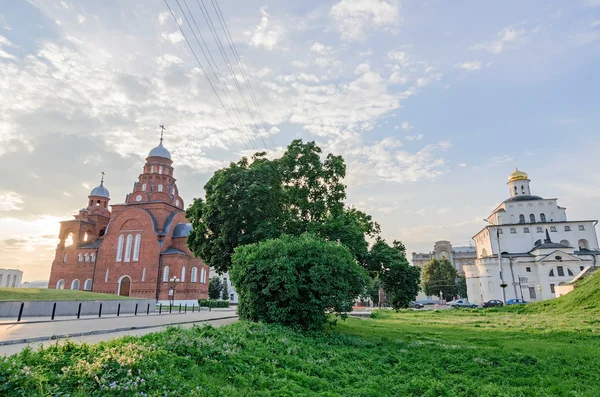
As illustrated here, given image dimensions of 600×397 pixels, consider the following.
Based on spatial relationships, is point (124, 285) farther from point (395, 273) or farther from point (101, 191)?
point (395, 273)

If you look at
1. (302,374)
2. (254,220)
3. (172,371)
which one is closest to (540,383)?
(302,374)

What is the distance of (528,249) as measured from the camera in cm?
5925

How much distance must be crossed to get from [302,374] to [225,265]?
12.8 m

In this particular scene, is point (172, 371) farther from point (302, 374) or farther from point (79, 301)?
point (79, 301)

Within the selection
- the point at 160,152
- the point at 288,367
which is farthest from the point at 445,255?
the point at 288,367

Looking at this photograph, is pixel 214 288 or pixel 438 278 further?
pixel 214 288

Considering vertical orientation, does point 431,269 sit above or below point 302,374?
above

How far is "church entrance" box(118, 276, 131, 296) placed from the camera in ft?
150

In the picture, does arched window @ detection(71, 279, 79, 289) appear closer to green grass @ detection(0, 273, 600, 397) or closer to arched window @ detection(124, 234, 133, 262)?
arched window @ detection(124, 234, 133, 262)

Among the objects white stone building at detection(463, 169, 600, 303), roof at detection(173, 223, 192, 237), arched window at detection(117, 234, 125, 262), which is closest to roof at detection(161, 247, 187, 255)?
roof at detection(173, 223, 192, 237)

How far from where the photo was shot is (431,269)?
66.2 meters

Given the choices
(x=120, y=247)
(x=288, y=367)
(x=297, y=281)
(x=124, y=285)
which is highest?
(x=120, y=247)

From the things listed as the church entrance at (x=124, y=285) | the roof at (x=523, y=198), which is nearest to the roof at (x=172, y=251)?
the church entrance at (x=124, y=285)

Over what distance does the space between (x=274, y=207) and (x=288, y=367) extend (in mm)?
11533
